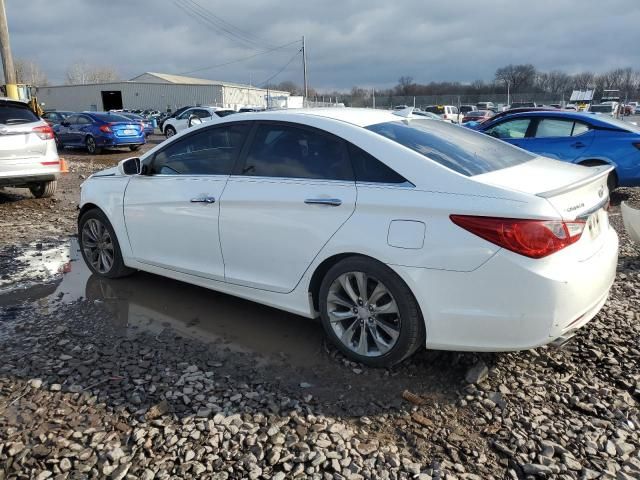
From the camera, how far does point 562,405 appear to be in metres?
2.98

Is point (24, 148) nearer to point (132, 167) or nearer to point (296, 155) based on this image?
point (132, 167)

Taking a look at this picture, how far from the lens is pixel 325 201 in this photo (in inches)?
131

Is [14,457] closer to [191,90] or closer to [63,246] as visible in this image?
[63,246]

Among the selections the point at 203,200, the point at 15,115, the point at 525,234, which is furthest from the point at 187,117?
the point at 525,234

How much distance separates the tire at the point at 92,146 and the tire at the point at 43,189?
9257 millimetres

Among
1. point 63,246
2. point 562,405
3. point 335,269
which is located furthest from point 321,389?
point 63,246

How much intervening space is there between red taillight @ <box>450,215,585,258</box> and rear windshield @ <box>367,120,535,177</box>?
0.43m

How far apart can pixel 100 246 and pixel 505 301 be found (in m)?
3.93

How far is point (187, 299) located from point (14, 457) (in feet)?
7.12

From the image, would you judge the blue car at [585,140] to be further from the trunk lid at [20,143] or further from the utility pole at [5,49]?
the utility pole at [5,49]

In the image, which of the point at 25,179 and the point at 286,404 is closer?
the point at 286,404

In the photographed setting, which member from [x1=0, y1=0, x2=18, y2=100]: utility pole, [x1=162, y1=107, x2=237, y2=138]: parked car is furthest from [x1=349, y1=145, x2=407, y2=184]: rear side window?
[x1=162, y1=107, x2=237, y2=138]: parked car

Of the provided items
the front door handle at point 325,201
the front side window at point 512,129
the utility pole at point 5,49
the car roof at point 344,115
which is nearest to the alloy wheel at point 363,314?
the front door handle at point 325,201

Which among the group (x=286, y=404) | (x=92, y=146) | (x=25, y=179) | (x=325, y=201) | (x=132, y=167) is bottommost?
(x=286, y=404)
